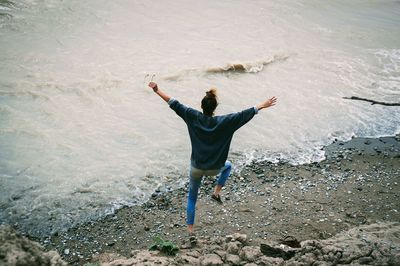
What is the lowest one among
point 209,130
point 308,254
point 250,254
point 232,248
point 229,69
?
point 232,248

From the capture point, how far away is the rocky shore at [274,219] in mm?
5109

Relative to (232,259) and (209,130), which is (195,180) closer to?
(209,130)

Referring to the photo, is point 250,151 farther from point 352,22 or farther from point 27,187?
point 352,22

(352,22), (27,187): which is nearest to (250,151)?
(27,187)

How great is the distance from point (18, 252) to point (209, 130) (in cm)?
258

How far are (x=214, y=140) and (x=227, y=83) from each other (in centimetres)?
810

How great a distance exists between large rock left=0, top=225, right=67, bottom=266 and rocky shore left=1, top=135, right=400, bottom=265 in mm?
1628

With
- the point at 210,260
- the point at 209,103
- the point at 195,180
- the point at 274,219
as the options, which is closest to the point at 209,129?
the point at 209,103

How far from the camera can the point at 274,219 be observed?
6.87 m

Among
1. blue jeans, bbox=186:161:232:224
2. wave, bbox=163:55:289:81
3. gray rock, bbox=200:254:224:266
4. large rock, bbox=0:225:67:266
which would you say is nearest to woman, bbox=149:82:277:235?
blue jeans, bbox=186:161:232:224

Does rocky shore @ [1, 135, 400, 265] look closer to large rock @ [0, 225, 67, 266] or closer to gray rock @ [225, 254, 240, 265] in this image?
gray rock @ [225, 254, 240, 265]

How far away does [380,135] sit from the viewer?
398 inches

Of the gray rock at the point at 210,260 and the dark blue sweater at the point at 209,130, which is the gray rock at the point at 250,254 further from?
the dark blue sweater at the point at 209,130

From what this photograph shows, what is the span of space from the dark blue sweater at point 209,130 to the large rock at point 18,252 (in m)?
2.24
